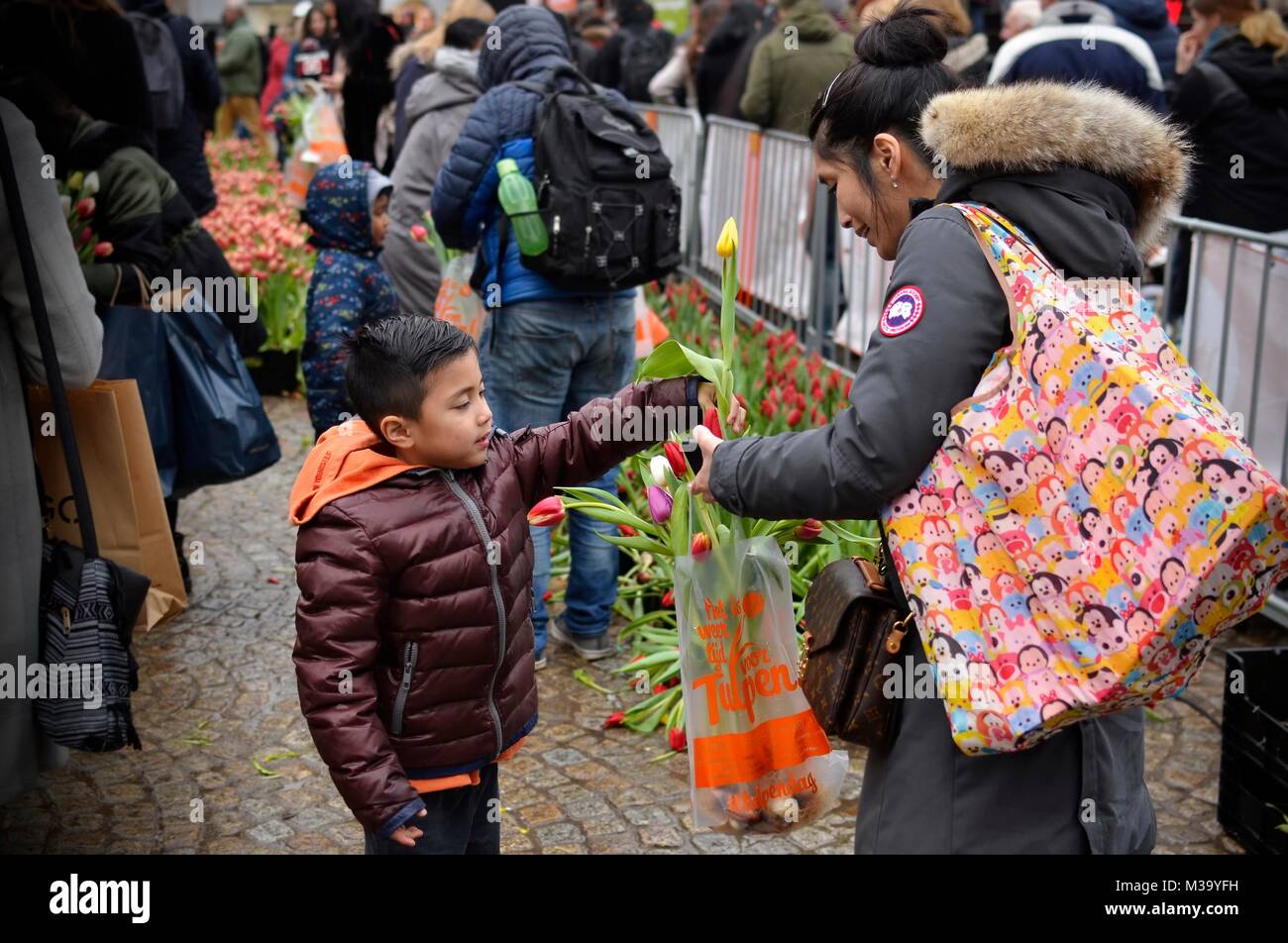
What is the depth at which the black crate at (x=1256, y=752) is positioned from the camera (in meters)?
3.48

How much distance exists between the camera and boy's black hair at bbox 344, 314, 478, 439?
246cm

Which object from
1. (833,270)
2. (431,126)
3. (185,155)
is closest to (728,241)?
(431,126)

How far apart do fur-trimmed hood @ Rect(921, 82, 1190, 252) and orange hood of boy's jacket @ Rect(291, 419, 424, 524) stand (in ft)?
3.51

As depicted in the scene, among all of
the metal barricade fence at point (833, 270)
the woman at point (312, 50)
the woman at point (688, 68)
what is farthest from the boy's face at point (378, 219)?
the woman at point (312, 50)

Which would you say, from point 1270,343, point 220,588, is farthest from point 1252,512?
point 220,588

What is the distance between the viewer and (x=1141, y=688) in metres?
1.90

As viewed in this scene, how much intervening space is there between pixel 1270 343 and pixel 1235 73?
1982mm

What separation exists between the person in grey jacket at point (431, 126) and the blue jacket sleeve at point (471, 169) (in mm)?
1394

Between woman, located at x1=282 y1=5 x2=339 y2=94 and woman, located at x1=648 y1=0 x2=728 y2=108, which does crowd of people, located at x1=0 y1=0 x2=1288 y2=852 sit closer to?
woman, located at x1=648 y1=0 x2=728 y2=108

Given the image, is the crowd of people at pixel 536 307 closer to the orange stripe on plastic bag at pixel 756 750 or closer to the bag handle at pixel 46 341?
the bag handle at pixel 46 341

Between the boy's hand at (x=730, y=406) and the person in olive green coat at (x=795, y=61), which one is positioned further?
the person in olive green coat at (x=795, y=61)
